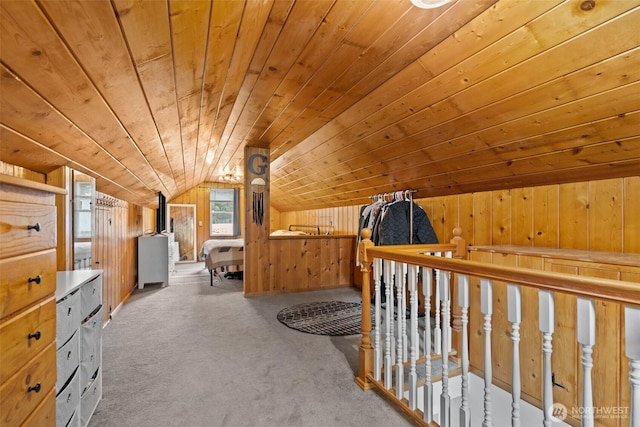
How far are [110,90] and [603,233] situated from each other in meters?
2.86

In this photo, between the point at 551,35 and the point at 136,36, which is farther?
the point at 551,35

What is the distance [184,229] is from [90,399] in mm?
6801

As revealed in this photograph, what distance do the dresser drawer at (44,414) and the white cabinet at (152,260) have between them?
3.94m

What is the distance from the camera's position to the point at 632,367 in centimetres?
82

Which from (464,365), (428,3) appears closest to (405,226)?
(464,365)

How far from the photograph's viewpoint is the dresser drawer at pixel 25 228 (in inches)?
30.5

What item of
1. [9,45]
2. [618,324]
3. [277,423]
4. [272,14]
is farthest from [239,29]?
[618,324]

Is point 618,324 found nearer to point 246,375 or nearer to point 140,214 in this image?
point 246,375

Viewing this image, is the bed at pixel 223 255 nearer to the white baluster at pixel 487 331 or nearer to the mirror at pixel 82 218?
the mirror at pixel 82 218

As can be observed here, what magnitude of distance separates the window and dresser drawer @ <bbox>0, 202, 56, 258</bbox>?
7.28 metres

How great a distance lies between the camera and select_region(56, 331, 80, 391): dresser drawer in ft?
4.02

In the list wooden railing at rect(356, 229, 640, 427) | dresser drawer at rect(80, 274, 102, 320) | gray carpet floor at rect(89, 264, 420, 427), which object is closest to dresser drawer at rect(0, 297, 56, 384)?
dresser drawer at rect(80, 274, 102, 320)

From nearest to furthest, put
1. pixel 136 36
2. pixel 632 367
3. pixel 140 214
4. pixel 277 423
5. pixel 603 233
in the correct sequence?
pixel 632 367 < pixel 136 36 < pixel 277 423 < pixel 603 233 < pixel 140 214

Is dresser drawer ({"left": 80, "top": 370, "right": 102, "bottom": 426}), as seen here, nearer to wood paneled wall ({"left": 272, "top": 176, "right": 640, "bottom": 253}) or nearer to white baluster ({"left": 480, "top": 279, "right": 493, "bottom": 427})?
white baluster ({"left": 480, "top": 279, "right": 493, "bottom": 427})
